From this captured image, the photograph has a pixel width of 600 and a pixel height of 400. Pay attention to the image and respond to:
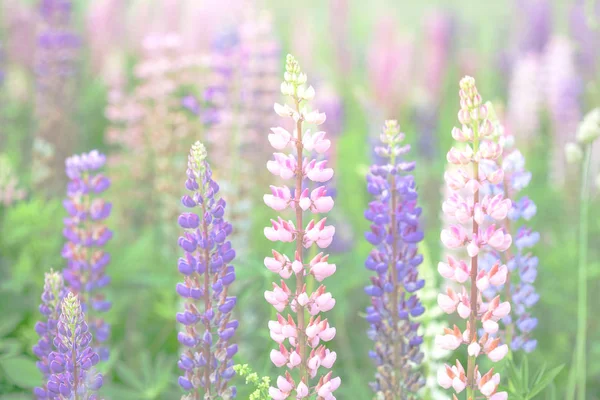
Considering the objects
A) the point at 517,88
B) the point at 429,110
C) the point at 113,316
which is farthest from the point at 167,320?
the point at 517,88

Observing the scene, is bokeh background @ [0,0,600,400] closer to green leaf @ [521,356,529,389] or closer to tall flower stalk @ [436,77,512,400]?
green leaf @ [521,356,529,389]

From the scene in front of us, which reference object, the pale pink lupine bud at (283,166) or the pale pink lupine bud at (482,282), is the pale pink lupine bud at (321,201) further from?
the pale pink lupine bud at (482,282)

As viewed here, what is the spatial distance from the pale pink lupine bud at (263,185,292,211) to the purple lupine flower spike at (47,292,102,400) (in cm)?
52

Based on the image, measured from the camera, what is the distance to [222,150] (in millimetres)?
4391

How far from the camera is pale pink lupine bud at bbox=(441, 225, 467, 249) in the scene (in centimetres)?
194

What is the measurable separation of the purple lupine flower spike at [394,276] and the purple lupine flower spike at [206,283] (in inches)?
15.7

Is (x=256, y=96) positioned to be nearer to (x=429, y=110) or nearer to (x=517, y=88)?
(x=429, y=110)

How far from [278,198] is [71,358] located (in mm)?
649

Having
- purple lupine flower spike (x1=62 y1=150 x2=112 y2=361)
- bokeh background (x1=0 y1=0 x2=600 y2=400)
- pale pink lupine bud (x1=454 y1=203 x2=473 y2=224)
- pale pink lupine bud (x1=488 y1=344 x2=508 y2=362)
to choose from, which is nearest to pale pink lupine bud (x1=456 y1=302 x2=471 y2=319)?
pale pink lupine bud (x1=488 y1=344 x2=508 y2=362)

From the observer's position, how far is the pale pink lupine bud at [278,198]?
6.43 feet

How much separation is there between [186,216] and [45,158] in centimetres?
244

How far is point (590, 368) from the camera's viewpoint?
3537 mm

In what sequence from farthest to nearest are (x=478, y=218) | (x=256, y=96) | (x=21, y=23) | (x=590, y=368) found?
(x=21, y=23) < (x=256, y=96) < (x=590, y=368) < (x=478, y=218)

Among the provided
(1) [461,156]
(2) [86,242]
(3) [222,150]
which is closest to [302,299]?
(1) [461,156]
